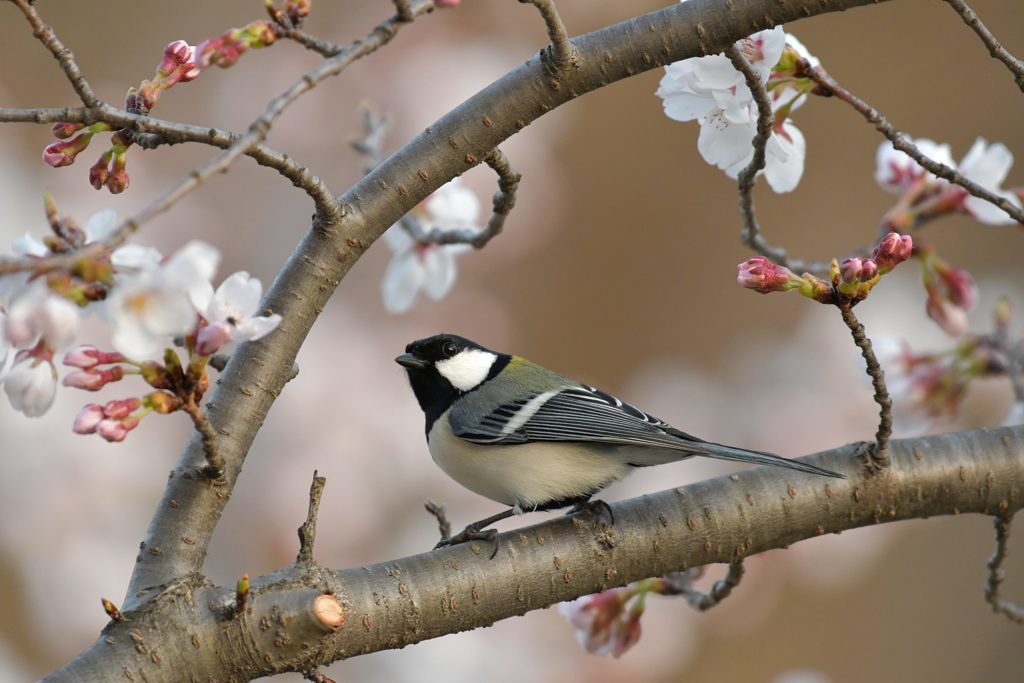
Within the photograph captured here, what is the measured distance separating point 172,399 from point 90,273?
0.21 meters

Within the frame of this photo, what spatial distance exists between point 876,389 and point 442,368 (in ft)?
3.63

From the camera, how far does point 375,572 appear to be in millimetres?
1248

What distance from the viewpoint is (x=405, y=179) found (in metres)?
1.32

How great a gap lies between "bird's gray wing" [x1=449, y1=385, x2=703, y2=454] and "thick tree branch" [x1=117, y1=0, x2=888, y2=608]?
672 mm

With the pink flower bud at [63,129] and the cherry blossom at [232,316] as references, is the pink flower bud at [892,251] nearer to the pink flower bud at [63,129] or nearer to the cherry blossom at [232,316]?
the cherry blossom at [232,316]

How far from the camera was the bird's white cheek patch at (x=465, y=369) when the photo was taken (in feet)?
7.13

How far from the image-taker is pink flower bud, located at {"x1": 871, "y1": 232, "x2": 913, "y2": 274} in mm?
1231

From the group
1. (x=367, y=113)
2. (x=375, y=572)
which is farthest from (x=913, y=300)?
(x=375, y=572)

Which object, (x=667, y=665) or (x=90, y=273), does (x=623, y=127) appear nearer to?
(x=667, y=665)

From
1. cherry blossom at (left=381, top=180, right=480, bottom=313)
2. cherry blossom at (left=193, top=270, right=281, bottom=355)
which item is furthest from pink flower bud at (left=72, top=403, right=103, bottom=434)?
cherry blossom at (left=381, top=180, right=480, bottom=313)

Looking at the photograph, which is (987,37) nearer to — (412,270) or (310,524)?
(310,524)

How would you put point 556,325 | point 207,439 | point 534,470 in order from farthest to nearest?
point 556,325, point 534,470, point 207,439

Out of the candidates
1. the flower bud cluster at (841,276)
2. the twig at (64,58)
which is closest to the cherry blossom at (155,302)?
the twig at (64,58)

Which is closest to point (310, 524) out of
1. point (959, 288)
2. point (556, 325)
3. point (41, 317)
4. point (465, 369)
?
point (41, 317)
